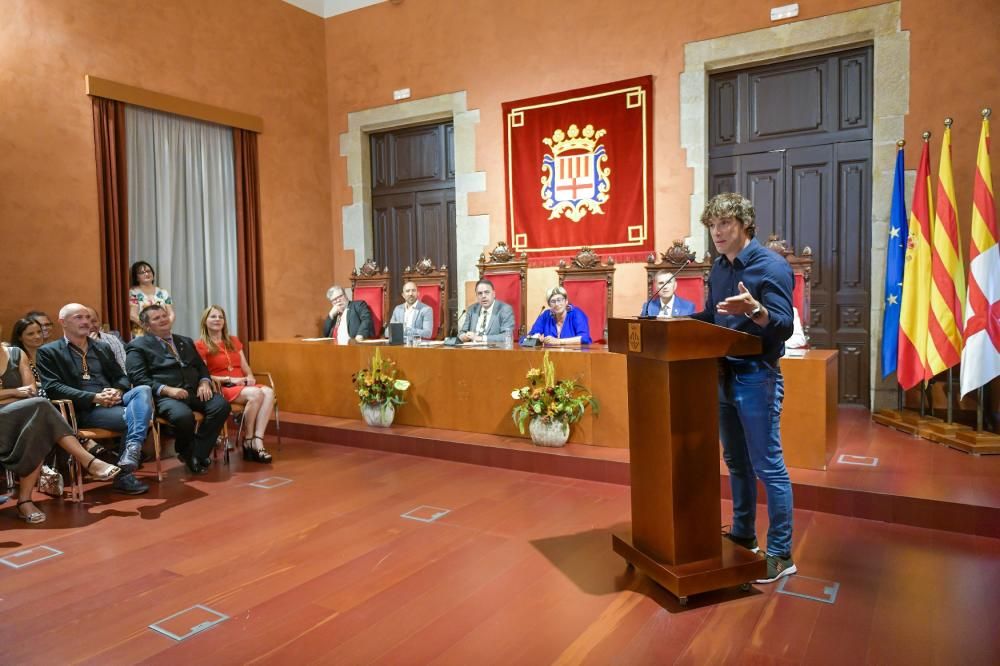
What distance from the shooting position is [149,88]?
5527 millimetres

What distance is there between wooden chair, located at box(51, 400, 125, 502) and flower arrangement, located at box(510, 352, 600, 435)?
219 cm

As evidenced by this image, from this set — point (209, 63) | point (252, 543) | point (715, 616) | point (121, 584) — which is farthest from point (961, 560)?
point (209, 63)

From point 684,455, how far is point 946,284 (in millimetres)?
2802

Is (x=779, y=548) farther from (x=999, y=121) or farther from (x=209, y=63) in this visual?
(x=209, y=63)

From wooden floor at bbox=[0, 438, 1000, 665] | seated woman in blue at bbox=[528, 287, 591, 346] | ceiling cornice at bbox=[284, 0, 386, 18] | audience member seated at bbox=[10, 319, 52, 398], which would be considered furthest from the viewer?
ceiling cornice at bbox=[284, 0, 386, 18]

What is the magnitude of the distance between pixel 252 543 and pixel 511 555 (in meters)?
1.07

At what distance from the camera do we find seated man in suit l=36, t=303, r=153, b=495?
3.57 meters

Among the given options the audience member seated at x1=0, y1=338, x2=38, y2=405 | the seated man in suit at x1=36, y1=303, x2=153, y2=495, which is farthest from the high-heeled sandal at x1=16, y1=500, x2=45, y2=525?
the audience member seated at x1=0, y1=338, x2=38, y2=405

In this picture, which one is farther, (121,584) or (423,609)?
(121,584)

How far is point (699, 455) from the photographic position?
217cm

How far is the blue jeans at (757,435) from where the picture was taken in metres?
2.19

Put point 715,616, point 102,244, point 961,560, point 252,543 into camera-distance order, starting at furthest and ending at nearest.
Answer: point 102,244 → point 252,543 → point 961,560 → point 715,616

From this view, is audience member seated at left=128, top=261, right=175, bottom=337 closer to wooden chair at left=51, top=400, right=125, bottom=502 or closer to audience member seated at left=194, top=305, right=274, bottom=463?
audience member seated at left=194, top=305, right=274, bottom=463

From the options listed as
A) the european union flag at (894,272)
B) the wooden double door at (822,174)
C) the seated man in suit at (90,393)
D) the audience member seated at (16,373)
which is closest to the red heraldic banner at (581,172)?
the wooden double door at (822,174)
